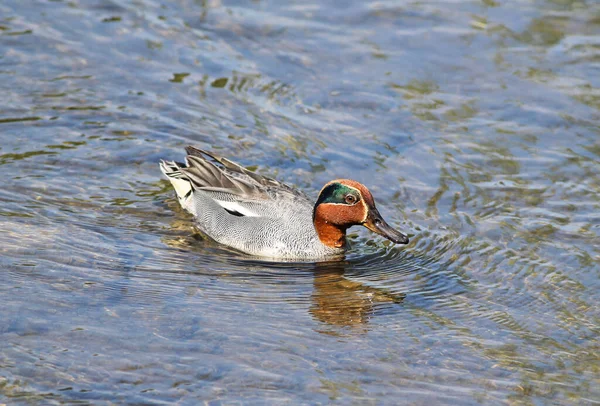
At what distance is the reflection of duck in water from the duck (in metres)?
0.47

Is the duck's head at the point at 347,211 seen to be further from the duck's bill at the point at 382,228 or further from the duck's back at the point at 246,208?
the duck's back at the point at 246,208

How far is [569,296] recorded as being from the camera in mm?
8125

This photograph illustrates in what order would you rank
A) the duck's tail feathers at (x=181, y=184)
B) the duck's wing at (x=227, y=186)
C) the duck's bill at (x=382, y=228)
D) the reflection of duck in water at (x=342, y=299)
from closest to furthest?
the reflection of duck in water at (x=342, y=299), the duck's bill at (x=382, y=228), the duck's wing at (x=227, y=186), the duck's tail feathers at (x=181, y=184)

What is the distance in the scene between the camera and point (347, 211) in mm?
9148

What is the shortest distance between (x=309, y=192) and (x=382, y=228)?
1.70m

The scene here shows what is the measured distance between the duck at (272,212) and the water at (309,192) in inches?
8.9

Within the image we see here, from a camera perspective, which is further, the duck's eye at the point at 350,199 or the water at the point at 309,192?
the duck's eye at the point at 350,199

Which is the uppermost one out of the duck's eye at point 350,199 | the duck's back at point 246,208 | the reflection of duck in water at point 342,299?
the duck's eye at point 350,199

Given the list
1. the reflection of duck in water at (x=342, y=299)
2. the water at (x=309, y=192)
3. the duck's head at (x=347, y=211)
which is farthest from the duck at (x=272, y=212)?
the reflection of duck in water at (x=342, y=299)

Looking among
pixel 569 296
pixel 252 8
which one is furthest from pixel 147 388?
pixel 252 8

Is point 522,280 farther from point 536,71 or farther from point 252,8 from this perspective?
point 252,8

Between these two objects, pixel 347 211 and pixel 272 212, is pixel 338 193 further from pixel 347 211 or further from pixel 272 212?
pixel 272 212

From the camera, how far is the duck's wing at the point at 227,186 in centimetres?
968

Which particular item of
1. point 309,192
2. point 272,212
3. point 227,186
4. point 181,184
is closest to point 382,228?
point 272,212
